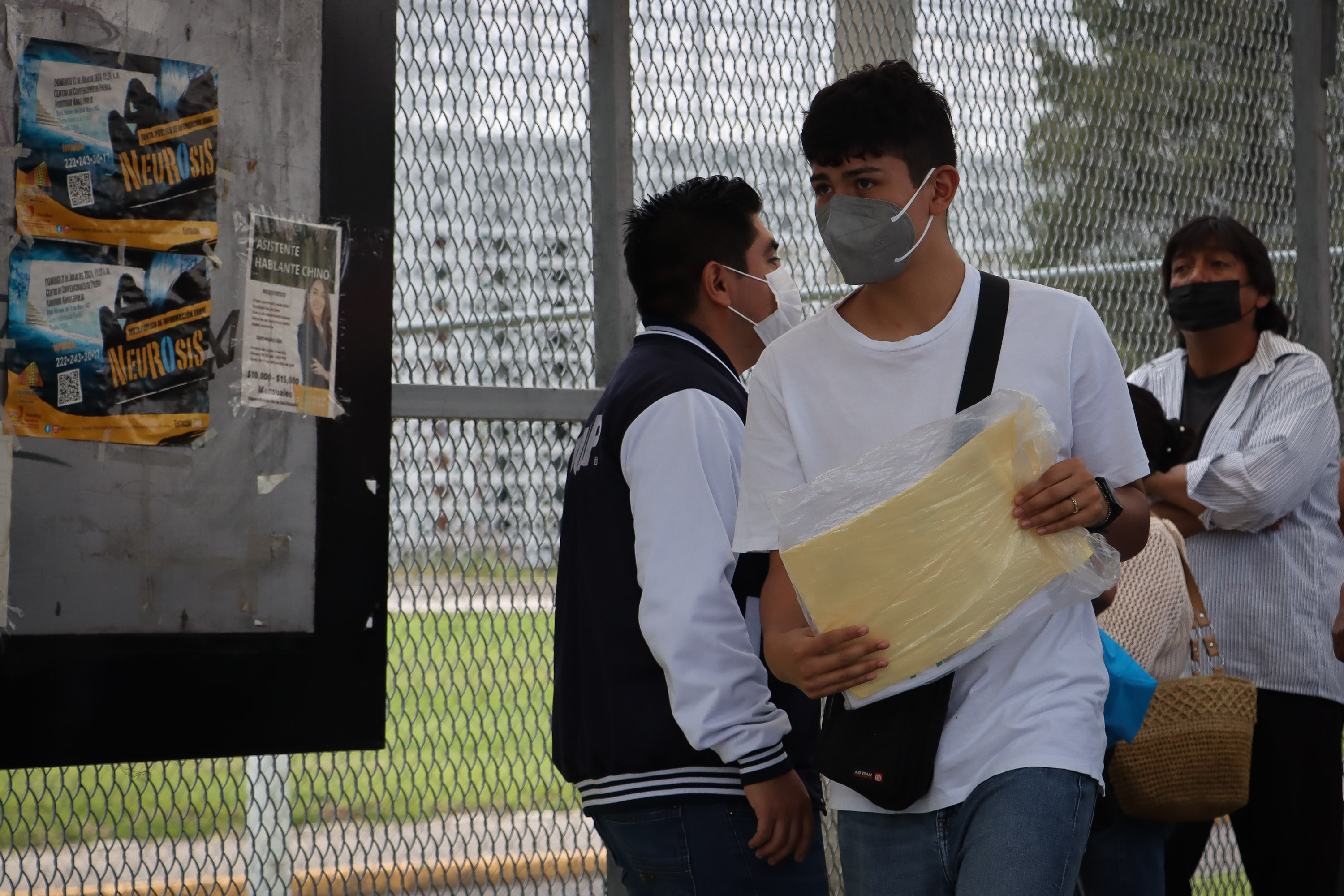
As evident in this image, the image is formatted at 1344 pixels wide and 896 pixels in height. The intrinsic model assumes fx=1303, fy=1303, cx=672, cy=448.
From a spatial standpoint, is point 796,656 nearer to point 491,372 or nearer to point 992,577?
point 992,577

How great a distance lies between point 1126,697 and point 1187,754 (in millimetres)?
515

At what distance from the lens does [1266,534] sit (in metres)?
3.39

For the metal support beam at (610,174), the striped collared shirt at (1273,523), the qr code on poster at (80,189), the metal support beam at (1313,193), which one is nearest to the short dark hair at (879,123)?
the metal support beam at (610,174)

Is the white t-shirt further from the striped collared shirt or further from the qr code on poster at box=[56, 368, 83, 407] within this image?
the striped collared shirt

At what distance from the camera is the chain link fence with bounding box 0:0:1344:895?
2.81m

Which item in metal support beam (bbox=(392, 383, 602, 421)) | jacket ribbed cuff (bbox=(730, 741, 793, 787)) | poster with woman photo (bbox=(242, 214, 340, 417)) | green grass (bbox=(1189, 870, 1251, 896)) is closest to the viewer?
jacket ribbed cuff (bbox=(730, 741, 793, 787))

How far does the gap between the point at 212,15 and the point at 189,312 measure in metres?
0.57

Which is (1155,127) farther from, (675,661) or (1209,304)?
(675,661)

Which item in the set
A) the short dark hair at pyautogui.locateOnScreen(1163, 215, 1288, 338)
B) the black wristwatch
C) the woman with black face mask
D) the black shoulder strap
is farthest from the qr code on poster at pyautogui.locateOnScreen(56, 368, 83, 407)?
the short dark hair at pyautogui.locateOnScreen(1163, 215, 1288, 338)

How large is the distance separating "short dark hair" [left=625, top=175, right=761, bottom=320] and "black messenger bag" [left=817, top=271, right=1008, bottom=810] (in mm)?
869

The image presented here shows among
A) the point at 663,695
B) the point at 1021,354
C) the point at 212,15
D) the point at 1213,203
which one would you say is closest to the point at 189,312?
the point at 212,15

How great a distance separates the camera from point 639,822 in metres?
2.18

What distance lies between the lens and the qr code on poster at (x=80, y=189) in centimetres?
235

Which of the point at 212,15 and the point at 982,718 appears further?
the point at 212,15
